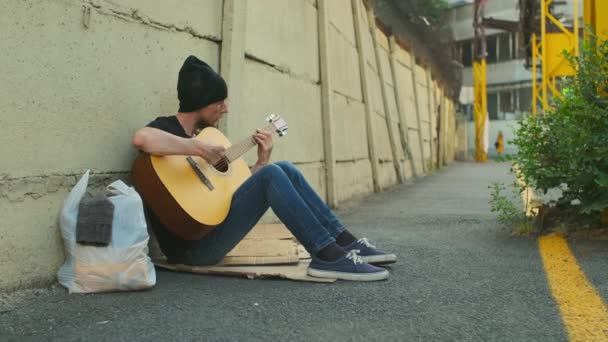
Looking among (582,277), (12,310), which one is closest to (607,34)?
(582,277)

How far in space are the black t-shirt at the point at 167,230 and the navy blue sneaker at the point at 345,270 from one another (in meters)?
0.72

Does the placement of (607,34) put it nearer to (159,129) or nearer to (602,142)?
(602,142)

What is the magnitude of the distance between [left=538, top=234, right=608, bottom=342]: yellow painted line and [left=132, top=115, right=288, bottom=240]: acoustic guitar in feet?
5.61

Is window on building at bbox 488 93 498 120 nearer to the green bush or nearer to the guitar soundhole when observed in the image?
the green bush

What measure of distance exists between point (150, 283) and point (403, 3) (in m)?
11.9

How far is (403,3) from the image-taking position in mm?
13531

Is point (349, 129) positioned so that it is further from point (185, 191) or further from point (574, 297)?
point (574, 297)

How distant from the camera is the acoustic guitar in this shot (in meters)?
2.92

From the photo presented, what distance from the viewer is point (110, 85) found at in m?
3.17

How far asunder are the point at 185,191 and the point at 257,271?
0.61 metres

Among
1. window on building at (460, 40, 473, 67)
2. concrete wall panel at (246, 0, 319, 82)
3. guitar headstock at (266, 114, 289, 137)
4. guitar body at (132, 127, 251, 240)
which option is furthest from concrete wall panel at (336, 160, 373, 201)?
window on building at (460, 40, 473, 67)

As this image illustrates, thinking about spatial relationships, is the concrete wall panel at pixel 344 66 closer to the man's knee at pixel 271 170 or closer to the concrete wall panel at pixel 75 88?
the concrete wall panel at pixel 75 88

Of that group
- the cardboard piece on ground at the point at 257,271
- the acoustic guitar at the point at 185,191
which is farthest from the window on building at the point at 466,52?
the acoustic guitar at the point at 185,191

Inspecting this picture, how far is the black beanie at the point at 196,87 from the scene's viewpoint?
331 centimetres
